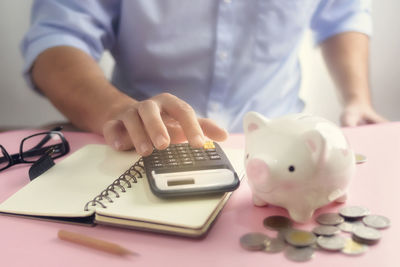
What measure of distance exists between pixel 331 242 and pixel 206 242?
0.10m

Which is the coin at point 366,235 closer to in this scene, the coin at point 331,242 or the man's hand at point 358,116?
the coin at point 331,242

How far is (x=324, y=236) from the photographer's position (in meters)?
0.35

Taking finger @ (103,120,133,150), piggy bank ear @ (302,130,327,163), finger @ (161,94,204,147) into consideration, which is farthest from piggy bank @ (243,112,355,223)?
finger @ (103,120,133,150)

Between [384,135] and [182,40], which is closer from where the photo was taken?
[384,135]

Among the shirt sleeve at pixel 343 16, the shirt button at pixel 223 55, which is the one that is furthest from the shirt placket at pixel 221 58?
the shirt sleeve at pixel 343 16

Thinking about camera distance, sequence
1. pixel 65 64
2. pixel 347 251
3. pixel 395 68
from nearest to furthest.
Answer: pixel 347 251
pixel 65 64
pixel 395 68

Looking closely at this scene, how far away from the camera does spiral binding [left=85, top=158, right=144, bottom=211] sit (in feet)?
1.29

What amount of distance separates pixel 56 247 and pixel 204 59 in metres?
0.56

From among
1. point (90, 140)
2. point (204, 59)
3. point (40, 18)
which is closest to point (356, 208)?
point (90, 140)

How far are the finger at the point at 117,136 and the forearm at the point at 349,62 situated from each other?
0.59m

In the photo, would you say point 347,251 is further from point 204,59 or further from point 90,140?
point 204,59

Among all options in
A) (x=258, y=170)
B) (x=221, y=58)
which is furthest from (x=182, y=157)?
(x=221, y=58)

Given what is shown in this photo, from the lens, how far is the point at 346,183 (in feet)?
1.23

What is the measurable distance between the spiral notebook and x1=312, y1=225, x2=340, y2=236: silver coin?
9 centimetres
